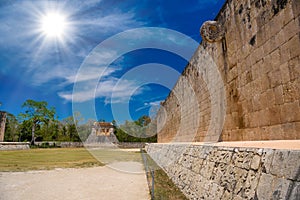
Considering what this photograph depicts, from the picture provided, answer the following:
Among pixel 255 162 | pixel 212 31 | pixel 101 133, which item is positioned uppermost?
pixel 212 31

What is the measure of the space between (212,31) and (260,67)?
248cm

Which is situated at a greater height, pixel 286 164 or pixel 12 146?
pixel 286 164

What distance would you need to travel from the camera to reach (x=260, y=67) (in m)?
4.18

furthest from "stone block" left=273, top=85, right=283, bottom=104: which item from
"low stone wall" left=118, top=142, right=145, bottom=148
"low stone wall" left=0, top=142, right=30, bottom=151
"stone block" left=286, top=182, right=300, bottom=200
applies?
"low stone wall" left=118, top=142, right=145, bottom=148

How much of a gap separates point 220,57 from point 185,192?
394cm

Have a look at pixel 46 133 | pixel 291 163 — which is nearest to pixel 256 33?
pixel 291 163

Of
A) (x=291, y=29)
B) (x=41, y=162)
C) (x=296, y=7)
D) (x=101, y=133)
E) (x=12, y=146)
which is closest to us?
(x=296, y=7)

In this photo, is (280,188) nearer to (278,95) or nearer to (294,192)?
(294,192)

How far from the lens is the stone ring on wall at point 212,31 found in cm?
609

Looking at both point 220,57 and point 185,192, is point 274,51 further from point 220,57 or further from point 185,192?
point 185,192

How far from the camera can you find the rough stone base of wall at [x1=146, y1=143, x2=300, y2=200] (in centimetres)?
162

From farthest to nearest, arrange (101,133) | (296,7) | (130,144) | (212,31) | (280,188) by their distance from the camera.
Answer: (101,133)
(130,144)
(212,31)
(296,7)
(280,188)

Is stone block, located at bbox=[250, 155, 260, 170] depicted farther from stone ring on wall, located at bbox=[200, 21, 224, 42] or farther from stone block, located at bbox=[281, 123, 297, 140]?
stone ring on wall, located at bbox=[200, 21, 224, 42]

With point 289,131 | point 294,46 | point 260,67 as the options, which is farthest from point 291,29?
point 289,131
